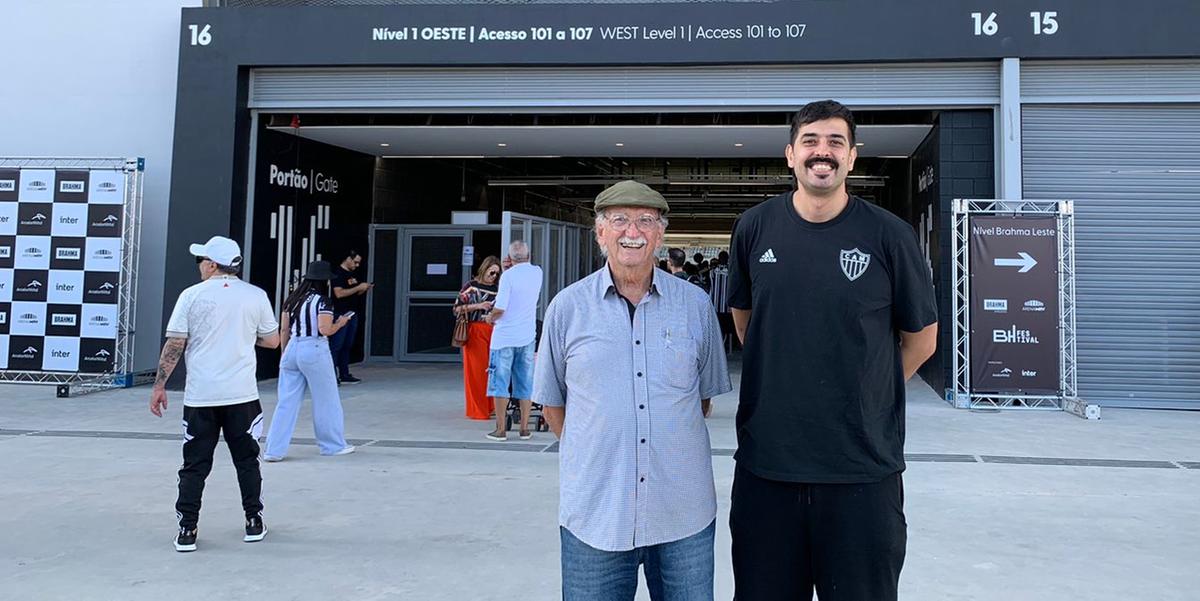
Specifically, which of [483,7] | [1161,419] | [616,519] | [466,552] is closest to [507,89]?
[483,7]

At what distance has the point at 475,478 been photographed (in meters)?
5.82

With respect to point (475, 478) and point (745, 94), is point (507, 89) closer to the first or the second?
point (745, 94)

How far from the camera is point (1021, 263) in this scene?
9211 mm

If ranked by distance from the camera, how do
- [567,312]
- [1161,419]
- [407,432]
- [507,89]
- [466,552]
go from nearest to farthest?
[567,312], [466,552], [407,432], [1161,419], [507,89]

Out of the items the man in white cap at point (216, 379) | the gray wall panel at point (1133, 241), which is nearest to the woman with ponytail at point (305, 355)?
the man in white cap at point (216, 379)

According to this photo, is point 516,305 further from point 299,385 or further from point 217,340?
point 217,340

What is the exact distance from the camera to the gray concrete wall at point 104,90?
10797 mm

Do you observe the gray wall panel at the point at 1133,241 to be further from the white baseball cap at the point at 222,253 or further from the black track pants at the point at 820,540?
the black track pants at the point at 820,540

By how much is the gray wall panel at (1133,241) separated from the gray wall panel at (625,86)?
42.8 inches

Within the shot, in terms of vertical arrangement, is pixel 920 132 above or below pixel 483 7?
below

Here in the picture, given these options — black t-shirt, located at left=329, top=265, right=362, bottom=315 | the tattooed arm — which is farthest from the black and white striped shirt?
black t-shirt, located at left=329, top=265, right=362, bottom=315

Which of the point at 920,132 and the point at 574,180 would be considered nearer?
the point at 920,132

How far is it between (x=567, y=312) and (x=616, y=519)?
56 centimetres

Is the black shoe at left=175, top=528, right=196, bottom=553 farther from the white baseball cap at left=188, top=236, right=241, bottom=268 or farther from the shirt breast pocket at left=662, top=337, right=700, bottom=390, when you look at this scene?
the shirt breast pocket at left=662, top=337, right=700, bottom=390
